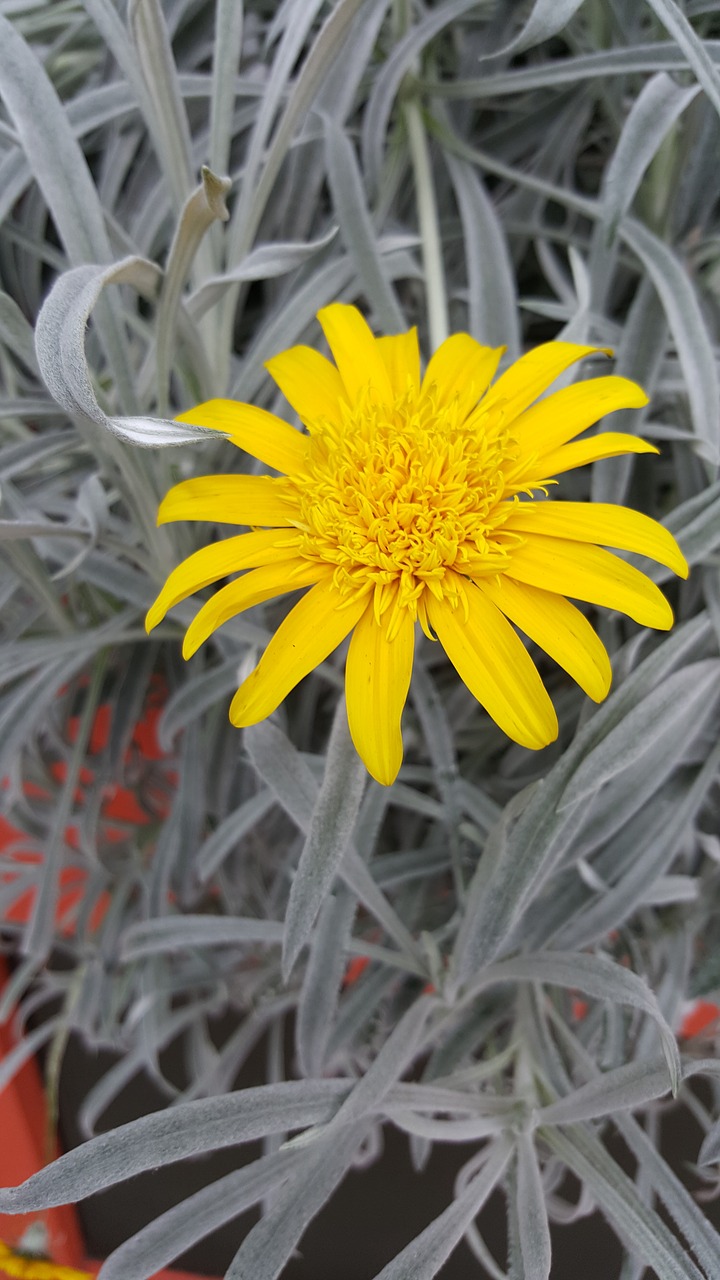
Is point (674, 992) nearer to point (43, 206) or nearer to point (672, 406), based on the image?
point (672, 406)

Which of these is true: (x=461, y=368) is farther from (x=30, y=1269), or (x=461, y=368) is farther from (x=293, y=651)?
(x=30, y=1269)

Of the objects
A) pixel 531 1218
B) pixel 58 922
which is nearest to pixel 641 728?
pixel 531 1218

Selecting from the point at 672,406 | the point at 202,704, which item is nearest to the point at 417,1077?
the point at 202,704

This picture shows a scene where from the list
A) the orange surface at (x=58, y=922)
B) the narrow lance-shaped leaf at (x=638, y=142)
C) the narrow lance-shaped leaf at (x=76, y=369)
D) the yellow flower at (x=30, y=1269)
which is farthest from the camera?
the orange surface at (x=58, y=922)

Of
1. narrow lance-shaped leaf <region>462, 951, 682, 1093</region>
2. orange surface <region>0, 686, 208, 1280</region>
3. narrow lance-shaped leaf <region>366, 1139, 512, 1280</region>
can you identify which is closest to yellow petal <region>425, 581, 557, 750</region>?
narrow lance-shaped leaf <region>462, 951, 682, 1093</region>

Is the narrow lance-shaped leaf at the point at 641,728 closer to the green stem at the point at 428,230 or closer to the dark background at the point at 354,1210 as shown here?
the green stem at the point at 428,230

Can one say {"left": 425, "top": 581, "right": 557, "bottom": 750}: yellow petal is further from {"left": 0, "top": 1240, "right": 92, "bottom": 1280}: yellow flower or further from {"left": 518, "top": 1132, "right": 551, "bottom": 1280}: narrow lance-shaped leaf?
{"left": 0, "top": 1240, "right": 92, "bottom": 1280}: yellow flower

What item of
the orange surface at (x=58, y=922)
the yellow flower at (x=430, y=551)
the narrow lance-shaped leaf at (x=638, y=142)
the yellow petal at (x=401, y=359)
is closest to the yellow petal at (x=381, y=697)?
the yellow flower at (x=430, y=551)
